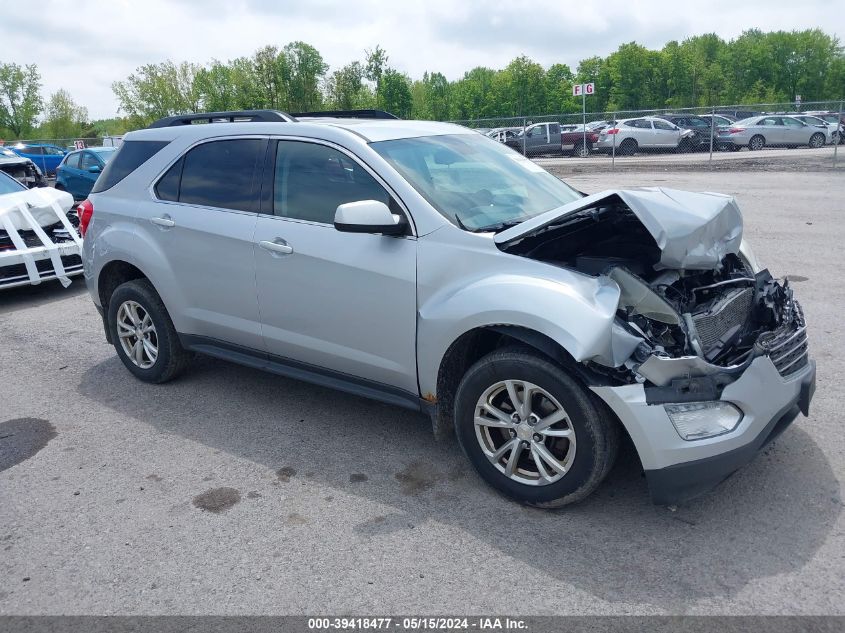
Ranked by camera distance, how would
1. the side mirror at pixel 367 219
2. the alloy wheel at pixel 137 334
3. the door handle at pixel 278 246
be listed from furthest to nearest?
the alloy wheel at pixel 137 334 < the door handle at pixel 278 246 < the side mirror at pixel 367 219

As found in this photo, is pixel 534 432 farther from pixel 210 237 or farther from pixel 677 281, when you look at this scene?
pixel 210 237

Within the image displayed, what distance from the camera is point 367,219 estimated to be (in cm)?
370

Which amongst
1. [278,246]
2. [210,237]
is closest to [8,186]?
[210,237]

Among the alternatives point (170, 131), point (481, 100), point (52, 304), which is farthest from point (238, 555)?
point (481, 100)

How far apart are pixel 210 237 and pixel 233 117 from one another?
3.41ft

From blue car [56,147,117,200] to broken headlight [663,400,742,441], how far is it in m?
16.6

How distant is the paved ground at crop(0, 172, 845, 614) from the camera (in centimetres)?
294

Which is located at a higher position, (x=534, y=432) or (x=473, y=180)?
(x=473, y=180)

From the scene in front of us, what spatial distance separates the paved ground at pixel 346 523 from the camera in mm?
2941

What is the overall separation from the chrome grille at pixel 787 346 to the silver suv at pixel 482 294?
0.04ft

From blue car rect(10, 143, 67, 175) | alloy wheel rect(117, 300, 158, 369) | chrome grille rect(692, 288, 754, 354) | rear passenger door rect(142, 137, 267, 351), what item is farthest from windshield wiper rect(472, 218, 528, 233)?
blue car rect(10, 143, 67, 175)

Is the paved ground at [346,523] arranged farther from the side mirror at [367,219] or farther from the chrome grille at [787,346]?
the side mirror at [367,219]

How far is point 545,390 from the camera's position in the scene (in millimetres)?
3299

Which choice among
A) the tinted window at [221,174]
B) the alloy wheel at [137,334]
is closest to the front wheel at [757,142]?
the tinted window at [221,174]
